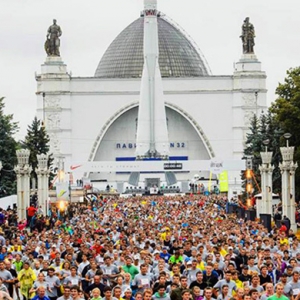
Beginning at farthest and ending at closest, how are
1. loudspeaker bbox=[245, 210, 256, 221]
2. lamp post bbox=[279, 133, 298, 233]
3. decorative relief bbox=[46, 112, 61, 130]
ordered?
decorative relief bbox=[46, 112, 61, 130]
loudspeaker bbox=[245, 210, 256, 221]
lamp post bbox=[279, 133, 298, 233]

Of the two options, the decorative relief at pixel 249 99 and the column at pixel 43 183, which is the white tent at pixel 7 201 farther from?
the decorative relief at pixel 249 99

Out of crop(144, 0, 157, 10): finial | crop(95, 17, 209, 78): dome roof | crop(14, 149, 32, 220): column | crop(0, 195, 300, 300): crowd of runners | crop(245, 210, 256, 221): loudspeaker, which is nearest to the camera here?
crop(0, 195, 300, 300): crowd of runners

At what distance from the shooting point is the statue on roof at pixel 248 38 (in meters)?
140

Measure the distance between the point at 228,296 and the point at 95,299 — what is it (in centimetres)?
238

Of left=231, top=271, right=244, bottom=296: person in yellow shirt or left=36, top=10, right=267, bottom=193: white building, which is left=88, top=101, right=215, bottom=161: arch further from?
left=231, top=271, right=244, bottom=296: person in yellow shirt

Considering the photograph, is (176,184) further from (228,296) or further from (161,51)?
(228,296)

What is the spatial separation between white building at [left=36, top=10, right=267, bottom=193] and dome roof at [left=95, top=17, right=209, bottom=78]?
23.6 metres

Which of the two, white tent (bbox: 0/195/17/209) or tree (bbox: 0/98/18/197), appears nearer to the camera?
white tent (bbox: 0/195/17/209)

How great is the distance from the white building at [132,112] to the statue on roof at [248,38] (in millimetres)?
2075

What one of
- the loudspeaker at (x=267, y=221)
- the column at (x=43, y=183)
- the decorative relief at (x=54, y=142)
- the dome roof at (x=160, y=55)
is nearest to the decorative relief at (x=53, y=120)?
the decorative relief at (x=54, y=142)

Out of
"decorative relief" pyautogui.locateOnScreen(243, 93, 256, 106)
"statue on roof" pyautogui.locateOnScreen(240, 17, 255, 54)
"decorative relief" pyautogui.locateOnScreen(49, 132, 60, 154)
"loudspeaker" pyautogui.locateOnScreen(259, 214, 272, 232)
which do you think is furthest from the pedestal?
"loudspeaker" pyautogui.locateOnScreen(259, 214, 272, 232)

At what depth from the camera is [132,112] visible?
468 feet

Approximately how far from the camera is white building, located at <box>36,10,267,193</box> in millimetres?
136500

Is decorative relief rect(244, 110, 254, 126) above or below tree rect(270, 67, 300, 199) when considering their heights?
above
